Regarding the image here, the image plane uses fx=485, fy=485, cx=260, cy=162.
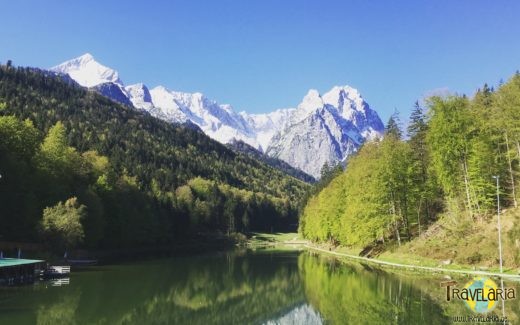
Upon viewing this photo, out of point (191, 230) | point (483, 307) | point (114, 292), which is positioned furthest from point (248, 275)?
point (191, 230)

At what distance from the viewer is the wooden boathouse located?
5060 centimetres

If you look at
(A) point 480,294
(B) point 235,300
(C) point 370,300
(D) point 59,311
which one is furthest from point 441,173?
(D) point 59,311

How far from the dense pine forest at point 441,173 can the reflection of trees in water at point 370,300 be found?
16.0 metres

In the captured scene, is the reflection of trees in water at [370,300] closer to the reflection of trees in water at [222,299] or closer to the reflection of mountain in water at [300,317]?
the reflection of mountain in water at [300,317]

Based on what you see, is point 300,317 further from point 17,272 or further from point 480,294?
point 17,272

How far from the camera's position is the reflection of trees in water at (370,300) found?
33.9 meters

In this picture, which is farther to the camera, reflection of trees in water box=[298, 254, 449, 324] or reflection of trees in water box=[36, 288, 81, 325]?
reflection of trees in water box=[298, 254, 449, 324]

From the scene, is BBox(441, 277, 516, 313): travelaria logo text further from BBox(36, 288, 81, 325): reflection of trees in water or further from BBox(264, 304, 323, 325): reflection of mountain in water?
BBox(36, 288, 81, 325): reflection of trees in water

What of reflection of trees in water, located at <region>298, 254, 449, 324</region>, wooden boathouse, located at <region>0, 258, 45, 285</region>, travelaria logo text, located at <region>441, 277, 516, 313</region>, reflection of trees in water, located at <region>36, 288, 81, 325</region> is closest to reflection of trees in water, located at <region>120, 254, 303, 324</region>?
reflection of trees in water, located at <region>298, 254, 449, 324</region>

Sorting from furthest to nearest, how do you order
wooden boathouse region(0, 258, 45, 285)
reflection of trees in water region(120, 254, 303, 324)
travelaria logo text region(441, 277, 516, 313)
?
wooden boathouse region(0, 258, 45, 285) < reflection of trees in water region(120, 254, 303, 324) < travelaria logo text region(441, 277, 516, 313)

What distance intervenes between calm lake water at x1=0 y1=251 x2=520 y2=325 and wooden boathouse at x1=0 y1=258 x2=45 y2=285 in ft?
7.19

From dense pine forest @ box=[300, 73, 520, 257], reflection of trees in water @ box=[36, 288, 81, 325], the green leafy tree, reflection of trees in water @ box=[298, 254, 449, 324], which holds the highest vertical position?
dense pine forest @ box=[300, 73, 520, 257]

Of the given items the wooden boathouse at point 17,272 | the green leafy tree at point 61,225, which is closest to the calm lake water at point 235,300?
the wooden boathouse at point 17,272

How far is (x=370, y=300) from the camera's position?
42906 mm
